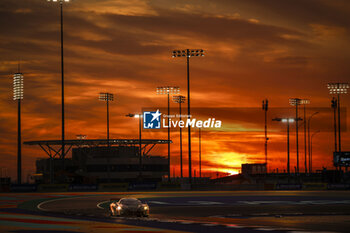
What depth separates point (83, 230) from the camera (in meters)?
22.8

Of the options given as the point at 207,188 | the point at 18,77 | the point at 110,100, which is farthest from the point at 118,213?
the point at 110,100

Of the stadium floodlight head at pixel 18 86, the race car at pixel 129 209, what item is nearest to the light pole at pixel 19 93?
the stadium floodlight head at pixel 18 86

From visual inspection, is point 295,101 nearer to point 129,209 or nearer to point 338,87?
point 338,87

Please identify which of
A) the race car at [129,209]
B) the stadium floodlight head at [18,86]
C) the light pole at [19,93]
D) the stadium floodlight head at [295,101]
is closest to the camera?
the race car at [129,209]

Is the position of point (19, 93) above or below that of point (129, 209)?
above

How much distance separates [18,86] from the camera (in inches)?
3214

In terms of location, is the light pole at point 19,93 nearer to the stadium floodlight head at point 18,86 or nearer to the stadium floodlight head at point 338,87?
the stadium floodlight head at point 18,86

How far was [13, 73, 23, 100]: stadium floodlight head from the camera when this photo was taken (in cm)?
8050

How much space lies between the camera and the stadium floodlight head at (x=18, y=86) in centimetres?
8050

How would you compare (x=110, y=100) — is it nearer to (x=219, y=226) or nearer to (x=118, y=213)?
(x=118, y=213)

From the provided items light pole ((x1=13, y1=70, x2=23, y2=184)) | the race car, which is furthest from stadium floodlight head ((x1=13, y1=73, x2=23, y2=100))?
the race car

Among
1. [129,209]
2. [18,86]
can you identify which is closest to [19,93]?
[18,86]

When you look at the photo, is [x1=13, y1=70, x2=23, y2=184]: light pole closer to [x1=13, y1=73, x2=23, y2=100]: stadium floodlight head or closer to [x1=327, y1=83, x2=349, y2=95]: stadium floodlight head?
[x1=13, y1=73, x2=23, y2=100]: stadium floodlight head

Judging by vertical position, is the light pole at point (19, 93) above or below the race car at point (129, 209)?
above
